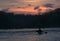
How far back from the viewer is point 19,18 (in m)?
60.8

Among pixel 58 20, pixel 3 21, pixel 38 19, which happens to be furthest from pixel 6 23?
pixel 58 20

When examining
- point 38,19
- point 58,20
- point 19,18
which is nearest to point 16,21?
point 19,18

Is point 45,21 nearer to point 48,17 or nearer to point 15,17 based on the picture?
point 48,17

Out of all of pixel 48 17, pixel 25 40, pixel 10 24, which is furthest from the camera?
pixel 48 17

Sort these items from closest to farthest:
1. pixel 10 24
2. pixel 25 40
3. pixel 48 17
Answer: pixel 25 40
pixel 10 24
pixel 48 17

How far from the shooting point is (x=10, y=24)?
58344 mm

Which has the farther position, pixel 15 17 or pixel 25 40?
pixel 15 17

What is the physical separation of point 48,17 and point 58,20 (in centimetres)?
235

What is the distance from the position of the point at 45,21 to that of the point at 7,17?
26.7 feet

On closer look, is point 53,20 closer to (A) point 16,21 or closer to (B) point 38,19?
(B) point 38,19

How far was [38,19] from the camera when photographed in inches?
2408

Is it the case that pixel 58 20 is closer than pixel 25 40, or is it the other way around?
pixel 25 40

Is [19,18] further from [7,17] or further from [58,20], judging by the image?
[58,20]

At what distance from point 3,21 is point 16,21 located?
2.94 meters
